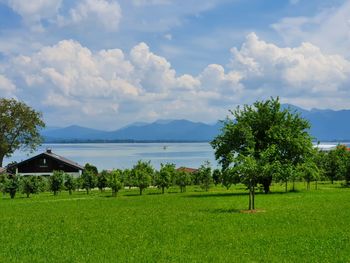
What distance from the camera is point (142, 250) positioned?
19.1 meters

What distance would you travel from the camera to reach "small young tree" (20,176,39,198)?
201 feet

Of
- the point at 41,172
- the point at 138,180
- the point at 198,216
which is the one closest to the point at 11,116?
the point at 41,172

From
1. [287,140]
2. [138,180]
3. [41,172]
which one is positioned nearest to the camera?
[287,140]

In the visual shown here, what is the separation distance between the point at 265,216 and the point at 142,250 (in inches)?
459

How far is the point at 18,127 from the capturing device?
3474 inches

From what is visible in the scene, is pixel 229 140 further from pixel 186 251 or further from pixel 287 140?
pixel 186 251

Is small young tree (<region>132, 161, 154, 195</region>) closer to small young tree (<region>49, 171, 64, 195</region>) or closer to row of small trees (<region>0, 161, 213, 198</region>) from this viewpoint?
row of small trees (<region>0, 161, 213, 198</region>)

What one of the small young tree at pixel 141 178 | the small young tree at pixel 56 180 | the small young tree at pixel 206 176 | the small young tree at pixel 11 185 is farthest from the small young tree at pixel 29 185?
the small young tree at pixel 206 176

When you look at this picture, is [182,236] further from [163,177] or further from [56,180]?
[56,180]

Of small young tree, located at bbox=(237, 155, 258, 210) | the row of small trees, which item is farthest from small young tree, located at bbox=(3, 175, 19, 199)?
small young tree, located at bbox=(237, 155, 258, 210)

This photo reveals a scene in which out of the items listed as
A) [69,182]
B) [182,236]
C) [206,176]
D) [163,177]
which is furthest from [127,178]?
[182,236]

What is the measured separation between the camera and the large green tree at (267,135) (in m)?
52.7

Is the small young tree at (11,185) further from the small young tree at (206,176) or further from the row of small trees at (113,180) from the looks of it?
the small young tree at (206,176)

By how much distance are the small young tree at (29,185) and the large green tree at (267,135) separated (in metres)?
24.3
